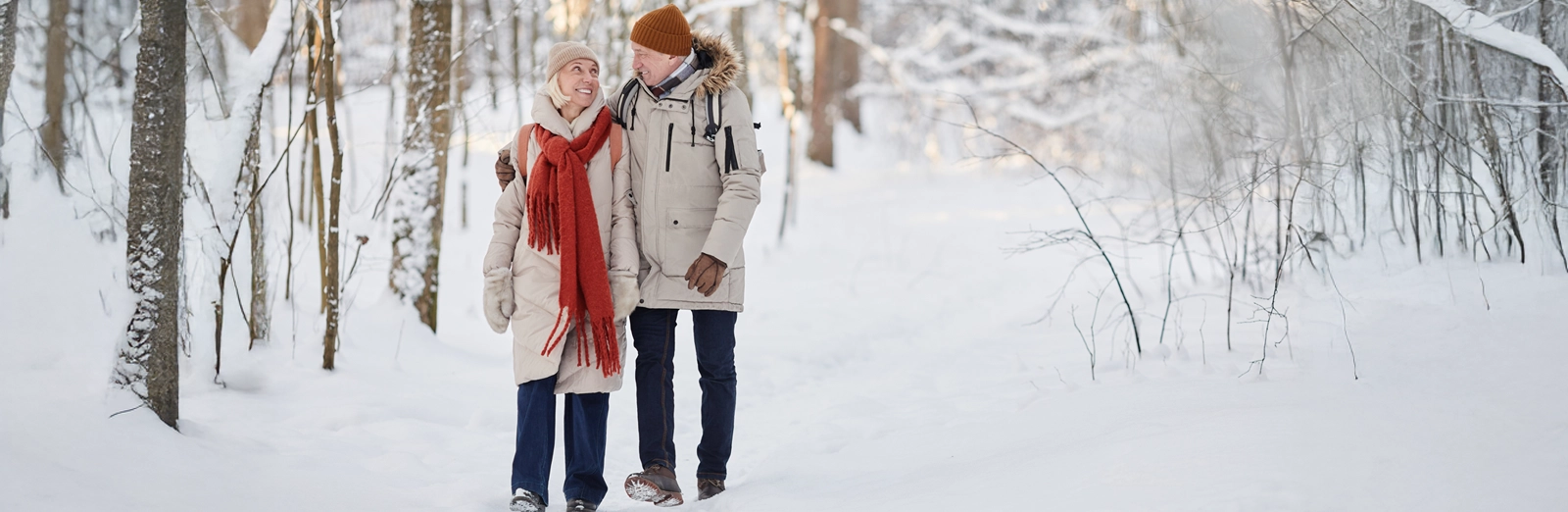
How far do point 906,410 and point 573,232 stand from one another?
1.92 meters

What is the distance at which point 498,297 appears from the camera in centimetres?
285

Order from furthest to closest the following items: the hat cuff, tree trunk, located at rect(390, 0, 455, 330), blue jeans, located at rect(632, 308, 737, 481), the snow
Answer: tree trunk, located at rect(390, 0, 455, 330), the snow, blue jeans, located at rect(632, 308, 737, 481), the hat cuff

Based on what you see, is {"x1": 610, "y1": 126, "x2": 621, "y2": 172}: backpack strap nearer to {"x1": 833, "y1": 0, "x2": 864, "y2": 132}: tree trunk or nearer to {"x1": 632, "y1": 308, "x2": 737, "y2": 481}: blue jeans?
{"x1": 632, "y1": 308, "x2": 737, "y2": 481}: blue jeans

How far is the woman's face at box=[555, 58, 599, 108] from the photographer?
2896 mm

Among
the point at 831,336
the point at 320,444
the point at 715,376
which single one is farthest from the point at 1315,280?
the point at 320,444

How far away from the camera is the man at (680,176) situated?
2.93 meters

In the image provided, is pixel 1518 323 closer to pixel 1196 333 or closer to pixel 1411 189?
pixel 1411 189

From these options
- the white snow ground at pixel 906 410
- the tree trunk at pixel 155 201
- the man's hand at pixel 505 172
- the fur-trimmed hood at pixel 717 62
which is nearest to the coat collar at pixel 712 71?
the fur-trimmed hood at pixel 717 62

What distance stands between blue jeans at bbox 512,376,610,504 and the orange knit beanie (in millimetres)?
959

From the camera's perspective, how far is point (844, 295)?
7426 mm

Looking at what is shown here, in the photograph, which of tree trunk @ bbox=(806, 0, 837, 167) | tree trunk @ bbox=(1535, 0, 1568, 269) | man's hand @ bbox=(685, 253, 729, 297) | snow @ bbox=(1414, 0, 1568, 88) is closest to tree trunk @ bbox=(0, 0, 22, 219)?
man's hand @ bbox=(685, 253, 729, 297)

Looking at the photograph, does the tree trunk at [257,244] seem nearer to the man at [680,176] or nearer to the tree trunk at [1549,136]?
the man at [680,176]

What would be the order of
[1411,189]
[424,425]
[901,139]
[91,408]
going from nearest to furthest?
1. [91,408]
2. [424,425]
3. [1411,189]
4. [901,139]

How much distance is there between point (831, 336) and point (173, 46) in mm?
3748
